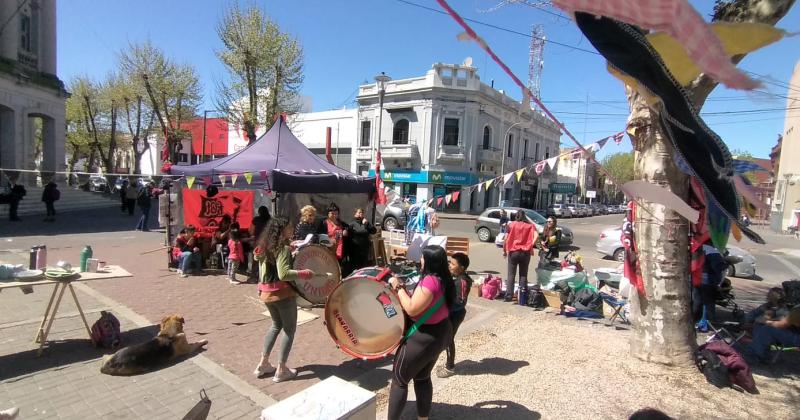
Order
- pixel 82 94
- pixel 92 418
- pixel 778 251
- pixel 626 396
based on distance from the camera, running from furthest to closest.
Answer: pixel 82 94, pixel 778 251, pixel 626 396, pixel 92 418

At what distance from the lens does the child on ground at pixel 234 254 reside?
8148mm

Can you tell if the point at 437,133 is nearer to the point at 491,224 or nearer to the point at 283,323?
the point at 491,224

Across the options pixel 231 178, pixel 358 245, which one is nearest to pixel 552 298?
pixel 358 245

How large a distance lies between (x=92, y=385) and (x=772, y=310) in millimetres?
8299

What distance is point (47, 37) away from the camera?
22.8 m

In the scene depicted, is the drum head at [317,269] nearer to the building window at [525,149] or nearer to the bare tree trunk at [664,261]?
the bare tree trunk at [664,261]

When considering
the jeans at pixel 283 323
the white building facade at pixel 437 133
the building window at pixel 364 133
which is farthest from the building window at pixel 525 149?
the jeans at pixel 283 323

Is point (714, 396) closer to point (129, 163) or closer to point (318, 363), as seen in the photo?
point (318, 363)

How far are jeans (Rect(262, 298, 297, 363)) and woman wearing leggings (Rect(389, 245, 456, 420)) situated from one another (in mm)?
1447

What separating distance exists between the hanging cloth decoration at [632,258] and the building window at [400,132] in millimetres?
30226

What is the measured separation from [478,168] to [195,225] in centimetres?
2888

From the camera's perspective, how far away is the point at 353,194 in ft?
35.1

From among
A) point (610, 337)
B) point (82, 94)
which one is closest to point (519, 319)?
point (610, 337)

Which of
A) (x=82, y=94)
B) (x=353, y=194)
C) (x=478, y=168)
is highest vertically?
(x=82, y=94)
